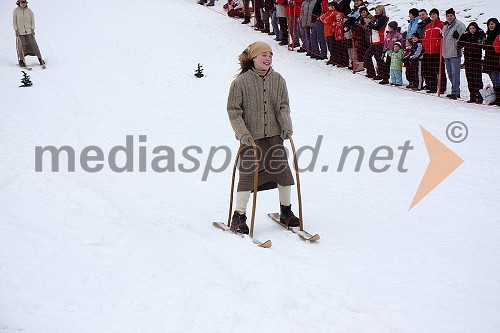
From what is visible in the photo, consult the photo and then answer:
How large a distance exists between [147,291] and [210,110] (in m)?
7.16

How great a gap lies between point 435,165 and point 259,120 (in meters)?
3.18

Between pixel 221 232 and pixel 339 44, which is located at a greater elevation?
pixel 339 44

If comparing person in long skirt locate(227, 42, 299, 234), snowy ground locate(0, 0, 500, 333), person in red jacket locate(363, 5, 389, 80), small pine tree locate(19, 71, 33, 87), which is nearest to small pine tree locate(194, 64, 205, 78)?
snowy ground locate(0, 0, 500, 333)

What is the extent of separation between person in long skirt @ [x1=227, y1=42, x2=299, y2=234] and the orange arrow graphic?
1719mm

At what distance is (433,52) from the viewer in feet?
36.1

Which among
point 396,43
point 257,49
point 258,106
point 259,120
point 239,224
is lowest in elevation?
point 239,224

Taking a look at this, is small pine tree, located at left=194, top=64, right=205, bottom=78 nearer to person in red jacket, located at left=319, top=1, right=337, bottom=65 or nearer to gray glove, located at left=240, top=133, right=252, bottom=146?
person in red jacket, located at left=319, top=1, right=337, bottom=65

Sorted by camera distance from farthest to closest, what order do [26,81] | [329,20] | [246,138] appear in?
[329,20]
[26,81]
[246,138]

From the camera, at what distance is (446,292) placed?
13.2 feet

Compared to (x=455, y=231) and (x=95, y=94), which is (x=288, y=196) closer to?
(x=455, y=231)

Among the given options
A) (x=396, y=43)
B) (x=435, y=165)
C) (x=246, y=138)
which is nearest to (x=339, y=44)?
(x=396, y=43)

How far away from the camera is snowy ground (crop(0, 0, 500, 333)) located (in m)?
3.72

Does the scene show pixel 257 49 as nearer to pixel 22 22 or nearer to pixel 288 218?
pixel 288 218

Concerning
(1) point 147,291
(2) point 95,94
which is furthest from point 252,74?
(2) point 95,94
